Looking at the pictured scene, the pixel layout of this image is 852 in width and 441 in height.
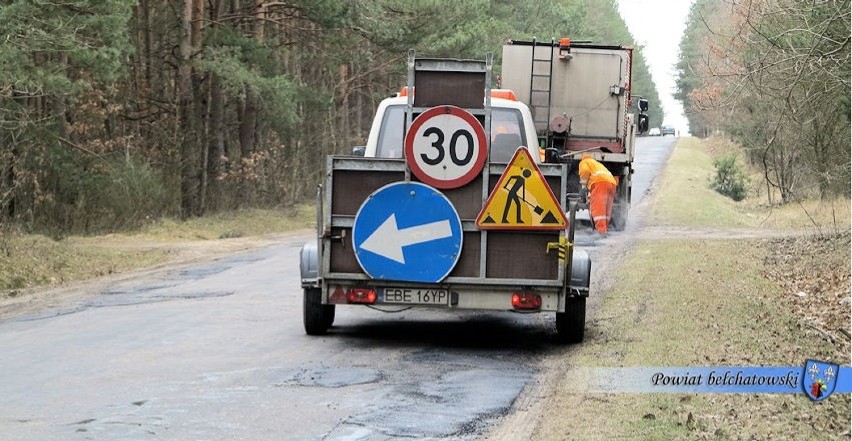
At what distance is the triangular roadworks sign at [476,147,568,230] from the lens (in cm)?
1037

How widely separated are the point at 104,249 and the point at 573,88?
9898mm

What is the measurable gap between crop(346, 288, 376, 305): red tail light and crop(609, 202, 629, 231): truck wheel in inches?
665

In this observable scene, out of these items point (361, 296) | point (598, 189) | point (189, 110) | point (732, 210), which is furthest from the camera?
point (732, 210)

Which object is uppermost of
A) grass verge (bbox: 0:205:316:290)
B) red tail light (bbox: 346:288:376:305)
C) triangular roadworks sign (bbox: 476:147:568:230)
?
triangular roadworks sign (bbox: 476:147:568:230)

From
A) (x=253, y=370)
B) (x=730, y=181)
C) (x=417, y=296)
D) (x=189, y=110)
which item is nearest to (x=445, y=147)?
(x=417, y=296)

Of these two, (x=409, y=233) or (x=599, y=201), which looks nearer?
(x=409, y=233)

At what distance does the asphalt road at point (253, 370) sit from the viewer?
25.0 ft

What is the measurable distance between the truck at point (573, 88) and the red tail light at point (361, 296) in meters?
14.6

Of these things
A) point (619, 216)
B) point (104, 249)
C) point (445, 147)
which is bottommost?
point (104, 249)

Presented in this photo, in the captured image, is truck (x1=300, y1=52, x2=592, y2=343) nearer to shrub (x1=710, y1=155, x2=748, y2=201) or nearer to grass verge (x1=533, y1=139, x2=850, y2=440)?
grass verge (x1=533, y1=139, x2=850, y2=440)

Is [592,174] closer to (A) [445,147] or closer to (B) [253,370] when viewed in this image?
(A) [445,147]

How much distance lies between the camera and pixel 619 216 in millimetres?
27188

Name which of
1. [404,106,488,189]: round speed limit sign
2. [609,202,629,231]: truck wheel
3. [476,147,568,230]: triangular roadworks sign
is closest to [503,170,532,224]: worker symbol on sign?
[476,147,568,230]: triangular roadworks sign

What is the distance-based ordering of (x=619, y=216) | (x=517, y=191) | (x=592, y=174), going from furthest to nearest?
1. (x=619, y=216)
2. (x=592, y=174)
3. (x=517, y=191)
